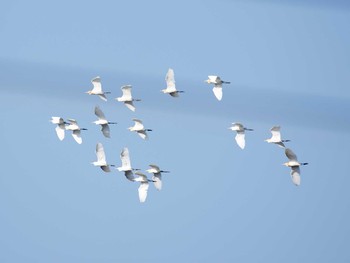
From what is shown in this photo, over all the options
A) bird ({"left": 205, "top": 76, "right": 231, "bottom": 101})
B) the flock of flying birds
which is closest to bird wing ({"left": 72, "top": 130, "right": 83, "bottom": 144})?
the flock of flying birds

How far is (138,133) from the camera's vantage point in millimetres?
60688

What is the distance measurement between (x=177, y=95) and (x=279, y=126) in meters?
3.44

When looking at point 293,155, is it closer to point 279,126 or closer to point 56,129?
point 279,126

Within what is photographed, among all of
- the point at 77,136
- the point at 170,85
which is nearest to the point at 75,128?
the point at 77,136

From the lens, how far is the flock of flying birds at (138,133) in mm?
57925

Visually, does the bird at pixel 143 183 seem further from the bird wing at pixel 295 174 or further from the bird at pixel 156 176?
the bird wing at pixel 295 174

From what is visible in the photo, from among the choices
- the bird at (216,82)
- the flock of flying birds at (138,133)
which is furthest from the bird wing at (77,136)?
the bird at (216,82)

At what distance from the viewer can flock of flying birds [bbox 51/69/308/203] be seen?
5792 cm

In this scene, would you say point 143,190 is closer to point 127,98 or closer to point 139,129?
point 139,129

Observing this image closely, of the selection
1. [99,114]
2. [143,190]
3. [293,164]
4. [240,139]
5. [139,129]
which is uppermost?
[99,114]

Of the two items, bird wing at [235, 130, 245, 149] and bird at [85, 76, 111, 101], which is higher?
bird at [85, 76, 111, 101]

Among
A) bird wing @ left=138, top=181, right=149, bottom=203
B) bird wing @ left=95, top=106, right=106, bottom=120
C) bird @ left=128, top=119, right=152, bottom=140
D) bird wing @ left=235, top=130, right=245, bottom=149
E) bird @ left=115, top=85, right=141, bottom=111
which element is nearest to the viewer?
bird wing @ left=235, top=130, right=245, bottom=149

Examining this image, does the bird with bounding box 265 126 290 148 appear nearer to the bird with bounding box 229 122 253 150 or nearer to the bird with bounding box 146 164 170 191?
the bird with bounding box 229 122 253 150

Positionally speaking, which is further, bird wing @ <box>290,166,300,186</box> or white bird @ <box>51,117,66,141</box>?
white bird @ <box>51,117,66,141</box>
